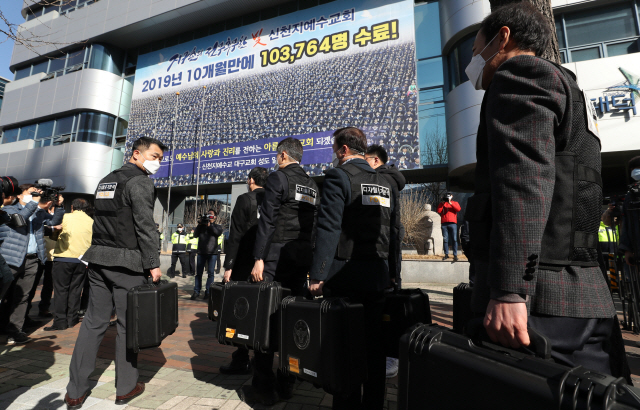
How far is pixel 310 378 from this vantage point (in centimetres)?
203

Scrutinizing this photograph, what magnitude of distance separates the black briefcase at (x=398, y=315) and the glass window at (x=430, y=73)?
1479cm

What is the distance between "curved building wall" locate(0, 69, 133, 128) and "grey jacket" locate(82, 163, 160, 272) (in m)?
23.9

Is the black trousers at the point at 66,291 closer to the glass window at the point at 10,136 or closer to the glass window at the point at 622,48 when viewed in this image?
the glass window at the point at 622,48

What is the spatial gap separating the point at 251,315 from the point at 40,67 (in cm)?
3149

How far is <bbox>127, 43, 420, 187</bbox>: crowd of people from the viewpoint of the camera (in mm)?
15297

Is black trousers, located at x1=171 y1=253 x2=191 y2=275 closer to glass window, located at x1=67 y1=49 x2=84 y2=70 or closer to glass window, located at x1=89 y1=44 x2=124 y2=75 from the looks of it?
glass window, located at x1=89 y1=44 x2=124 y2=75

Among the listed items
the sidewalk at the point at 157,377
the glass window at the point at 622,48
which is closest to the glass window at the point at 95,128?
the sidewalk at the point at 157,377

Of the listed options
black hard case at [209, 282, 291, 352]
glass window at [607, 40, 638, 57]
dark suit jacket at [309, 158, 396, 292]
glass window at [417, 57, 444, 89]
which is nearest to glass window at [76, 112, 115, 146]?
glass window at [417, 57, 444, 89]

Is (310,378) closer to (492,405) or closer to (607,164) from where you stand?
(492,405)

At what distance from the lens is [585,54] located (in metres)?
12.4

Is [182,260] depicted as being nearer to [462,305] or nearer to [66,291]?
[66,291]

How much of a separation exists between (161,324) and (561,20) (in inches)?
640

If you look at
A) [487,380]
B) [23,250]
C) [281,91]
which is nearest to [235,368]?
[487,380]

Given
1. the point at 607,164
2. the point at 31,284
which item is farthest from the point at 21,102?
the point at 607,164
